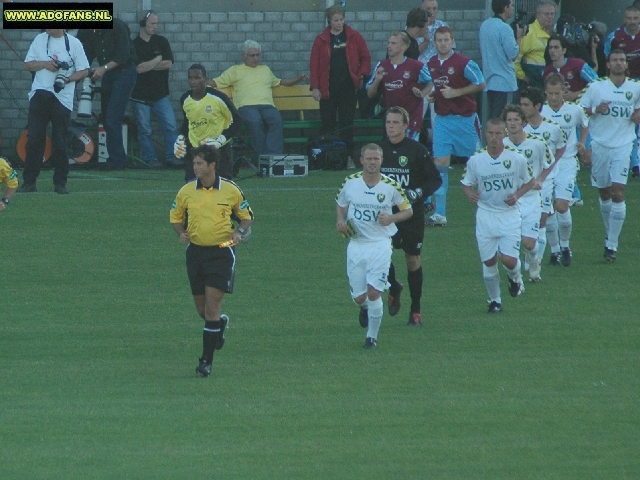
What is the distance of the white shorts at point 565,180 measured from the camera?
1401 centimetres

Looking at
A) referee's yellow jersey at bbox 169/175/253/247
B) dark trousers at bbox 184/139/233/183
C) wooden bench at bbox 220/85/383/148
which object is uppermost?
referee's yellow jersey at bbox 169/175/253/247

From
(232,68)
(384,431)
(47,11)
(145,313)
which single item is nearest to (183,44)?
(232,68)

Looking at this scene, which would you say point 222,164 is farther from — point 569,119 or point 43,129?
point 43,129

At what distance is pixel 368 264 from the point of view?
32.8 feet

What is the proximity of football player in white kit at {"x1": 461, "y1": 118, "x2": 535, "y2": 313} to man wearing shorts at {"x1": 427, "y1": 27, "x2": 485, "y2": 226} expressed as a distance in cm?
458

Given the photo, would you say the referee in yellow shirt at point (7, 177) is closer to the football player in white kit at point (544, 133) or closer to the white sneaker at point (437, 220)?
the football player in white kit at point (544, 133)

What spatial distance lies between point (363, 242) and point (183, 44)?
48.5 ft

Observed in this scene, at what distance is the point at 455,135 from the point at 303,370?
297 inches

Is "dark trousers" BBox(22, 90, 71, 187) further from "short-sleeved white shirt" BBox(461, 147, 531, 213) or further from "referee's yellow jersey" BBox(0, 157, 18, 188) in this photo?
"short-sleeved white shirt" BBox(461, 147, 531, 213)

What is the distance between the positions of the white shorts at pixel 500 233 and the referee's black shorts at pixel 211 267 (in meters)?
3.04

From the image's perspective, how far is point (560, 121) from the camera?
1408 cm

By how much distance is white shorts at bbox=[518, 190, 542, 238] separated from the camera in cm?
1237

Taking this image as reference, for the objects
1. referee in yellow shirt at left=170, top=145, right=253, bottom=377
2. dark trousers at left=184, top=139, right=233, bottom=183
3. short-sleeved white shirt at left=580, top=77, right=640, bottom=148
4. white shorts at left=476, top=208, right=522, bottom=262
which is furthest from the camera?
dark trousers at left=184, top=139, right=233, bottom=183

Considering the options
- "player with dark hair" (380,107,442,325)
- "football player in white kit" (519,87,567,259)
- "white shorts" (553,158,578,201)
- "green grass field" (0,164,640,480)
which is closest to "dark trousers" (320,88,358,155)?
"green grass field" (0,164,640,480)
